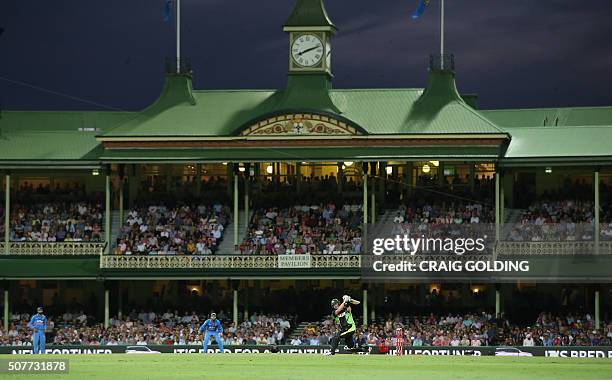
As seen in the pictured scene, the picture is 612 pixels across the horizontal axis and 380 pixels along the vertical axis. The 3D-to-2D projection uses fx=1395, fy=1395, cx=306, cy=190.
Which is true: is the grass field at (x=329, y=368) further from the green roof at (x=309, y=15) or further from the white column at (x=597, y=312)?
the green roof at (x=309, y=15)

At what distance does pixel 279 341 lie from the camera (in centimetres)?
5388

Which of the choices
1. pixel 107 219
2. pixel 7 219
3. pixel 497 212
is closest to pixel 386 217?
pixel 497 212

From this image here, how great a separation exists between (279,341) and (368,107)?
11484 millimetres

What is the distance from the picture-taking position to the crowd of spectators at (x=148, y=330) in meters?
54.1

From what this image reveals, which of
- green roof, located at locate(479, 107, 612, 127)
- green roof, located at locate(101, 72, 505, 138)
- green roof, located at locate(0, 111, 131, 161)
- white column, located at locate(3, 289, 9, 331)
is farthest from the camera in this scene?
green roof, located at locate(479, 107, 612, 127)

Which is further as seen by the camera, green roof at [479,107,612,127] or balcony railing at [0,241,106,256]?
green roof at [479,107,612,127]

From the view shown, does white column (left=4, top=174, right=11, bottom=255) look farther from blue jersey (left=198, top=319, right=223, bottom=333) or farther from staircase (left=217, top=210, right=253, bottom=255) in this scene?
blue jersey (left=198, top=319, right=223, bottom=333)

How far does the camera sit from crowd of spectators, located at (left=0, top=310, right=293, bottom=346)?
177 feet

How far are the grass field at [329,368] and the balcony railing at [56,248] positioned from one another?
17.0m

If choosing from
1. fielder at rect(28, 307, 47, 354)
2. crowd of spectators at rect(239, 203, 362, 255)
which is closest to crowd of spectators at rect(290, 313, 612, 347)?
crowd of spectators at rect(239, 203, 362, 255)

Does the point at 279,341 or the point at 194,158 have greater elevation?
the point at 194,158

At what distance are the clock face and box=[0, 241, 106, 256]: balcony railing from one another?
11729mm

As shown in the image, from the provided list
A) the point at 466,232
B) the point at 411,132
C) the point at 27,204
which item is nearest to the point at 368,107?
the point at 411,132

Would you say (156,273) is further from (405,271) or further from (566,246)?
(566,246)
